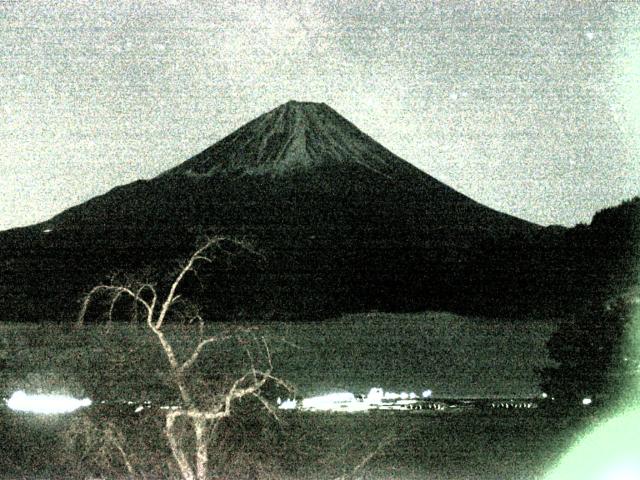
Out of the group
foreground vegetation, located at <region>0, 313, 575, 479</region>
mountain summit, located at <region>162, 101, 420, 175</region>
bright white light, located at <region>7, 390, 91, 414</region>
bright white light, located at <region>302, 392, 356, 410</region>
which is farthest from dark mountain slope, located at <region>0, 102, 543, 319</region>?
bright white light, located at <region>7, 390, 91, 414</region>

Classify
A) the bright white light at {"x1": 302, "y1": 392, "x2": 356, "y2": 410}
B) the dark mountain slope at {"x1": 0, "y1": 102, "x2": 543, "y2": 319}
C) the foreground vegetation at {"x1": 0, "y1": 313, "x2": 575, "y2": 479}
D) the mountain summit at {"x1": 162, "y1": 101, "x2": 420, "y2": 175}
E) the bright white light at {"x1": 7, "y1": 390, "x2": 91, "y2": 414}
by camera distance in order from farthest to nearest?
the mountain summit at {"x1": 162, "y1": 101, "x2": 420, "y2": 175} → the dark mountain slope at {"x1": 0, "y1": 102, "x2": 543, "y2": 319} → the bright white light at {"x1": 302, "y1": 392, "x2": 356, "y2": 410} → the bright white light at {"x1": 7, "y1": 390, "x2": 91, "y2": 414} → the foreground vegetation at {"x1": 0, "y1": 313, "x2": 575, "y2": 479}

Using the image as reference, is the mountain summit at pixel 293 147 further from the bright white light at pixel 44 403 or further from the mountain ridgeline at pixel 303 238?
the bright white light at pixel 44 403

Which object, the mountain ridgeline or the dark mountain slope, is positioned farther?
the dark mountain slope

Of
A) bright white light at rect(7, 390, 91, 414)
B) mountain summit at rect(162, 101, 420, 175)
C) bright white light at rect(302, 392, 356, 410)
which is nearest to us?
bright white light at rect(7, 390, 91, 414)

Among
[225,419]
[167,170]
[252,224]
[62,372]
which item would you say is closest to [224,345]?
[62,372]

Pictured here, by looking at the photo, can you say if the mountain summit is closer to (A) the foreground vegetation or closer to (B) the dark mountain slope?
(B) the dark mountain slope

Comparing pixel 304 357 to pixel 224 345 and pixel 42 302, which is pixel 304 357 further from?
pixel 42 302

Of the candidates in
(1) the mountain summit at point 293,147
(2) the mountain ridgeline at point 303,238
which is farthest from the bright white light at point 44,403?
(1) the mountain summit at point 293,147
